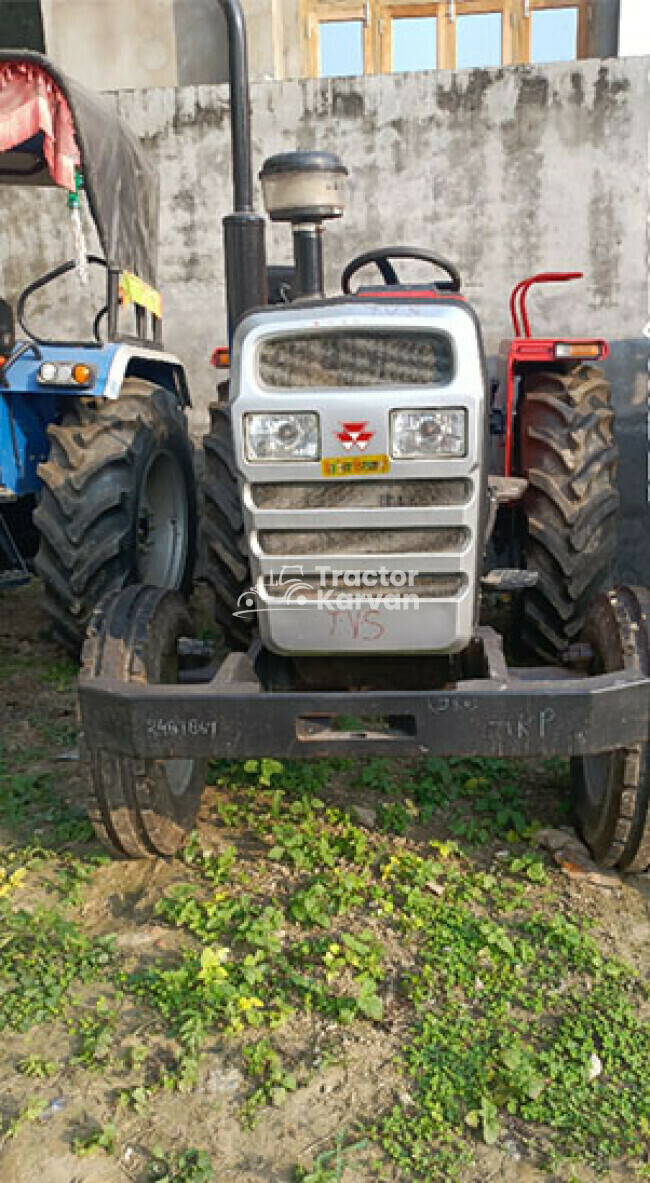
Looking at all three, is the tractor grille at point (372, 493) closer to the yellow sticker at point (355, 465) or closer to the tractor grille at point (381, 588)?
the yellow sticker at point (355, 465)

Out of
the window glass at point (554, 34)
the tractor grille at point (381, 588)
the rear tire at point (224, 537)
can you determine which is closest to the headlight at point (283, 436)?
the tractor grille at point (381, 588)

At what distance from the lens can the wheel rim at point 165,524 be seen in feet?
16.0

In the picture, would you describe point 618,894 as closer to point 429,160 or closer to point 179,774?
point 179,774

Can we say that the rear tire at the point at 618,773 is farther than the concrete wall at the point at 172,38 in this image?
No

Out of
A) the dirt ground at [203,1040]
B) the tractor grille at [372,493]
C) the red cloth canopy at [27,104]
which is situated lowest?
the dirt ground at [203,1040]

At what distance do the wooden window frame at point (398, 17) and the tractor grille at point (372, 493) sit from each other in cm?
1063

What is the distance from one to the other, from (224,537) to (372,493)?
1.51 meters

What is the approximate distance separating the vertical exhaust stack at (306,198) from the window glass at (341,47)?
971cm

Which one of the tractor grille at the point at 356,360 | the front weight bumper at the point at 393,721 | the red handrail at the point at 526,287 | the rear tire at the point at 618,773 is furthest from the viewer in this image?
the red handrail at the point at 526,287

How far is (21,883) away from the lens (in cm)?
287

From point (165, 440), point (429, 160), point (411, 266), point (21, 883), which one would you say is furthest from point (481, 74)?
point (21, 883)

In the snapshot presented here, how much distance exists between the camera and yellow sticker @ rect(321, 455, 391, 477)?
2.27 meters

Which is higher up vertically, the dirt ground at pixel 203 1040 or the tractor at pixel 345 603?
the tractor at pixel 345 603

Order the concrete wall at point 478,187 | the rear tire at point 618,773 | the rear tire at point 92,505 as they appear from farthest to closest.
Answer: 1. the concrete wall at point 478,187
2. the rear tire at point 92,505
3. the rear tire at point 618,773
